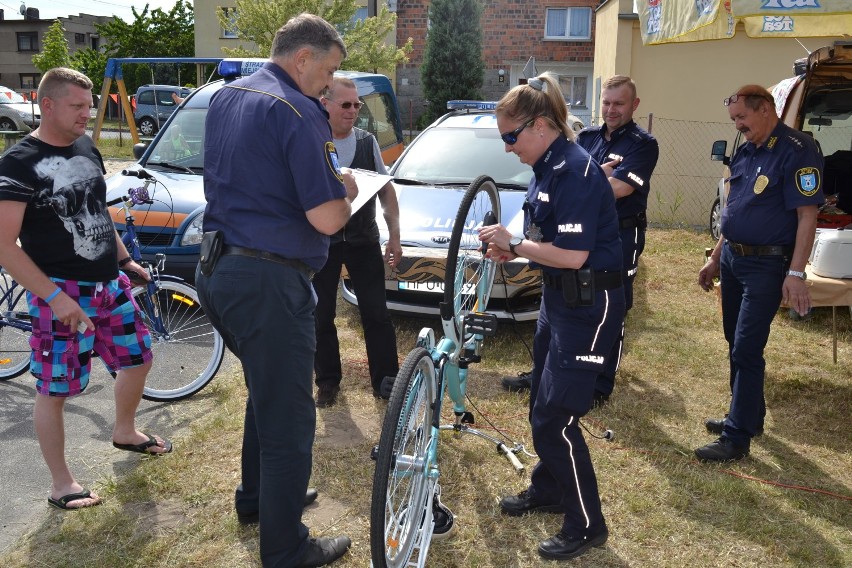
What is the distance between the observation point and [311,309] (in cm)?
279

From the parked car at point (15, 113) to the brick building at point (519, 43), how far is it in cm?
1270

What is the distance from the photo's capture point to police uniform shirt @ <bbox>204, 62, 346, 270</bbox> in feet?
8.29

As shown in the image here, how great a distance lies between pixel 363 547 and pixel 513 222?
127 inches

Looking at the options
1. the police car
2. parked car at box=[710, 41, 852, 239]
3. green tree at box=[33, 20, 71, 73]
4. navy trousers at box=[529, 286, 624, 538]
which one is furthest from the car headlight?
green tree at box=[33, 20, 71, 73]

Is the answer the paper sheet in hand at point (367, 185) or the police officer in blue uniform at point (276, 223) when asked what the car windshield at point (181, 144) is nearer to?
the paper sheet in hand at point (367, 185)

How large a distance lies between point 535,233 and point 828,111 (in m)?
6.03

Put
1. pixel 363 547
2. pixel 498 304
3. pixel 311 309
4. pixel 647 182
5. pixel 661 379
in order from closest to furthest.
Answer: pixel 311 309, pixel 363 547, pixel 647 182, pixel 661 379, pixel 498 304

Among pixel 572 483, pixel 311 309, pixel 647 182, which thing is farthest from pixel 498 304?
pixel 311 309

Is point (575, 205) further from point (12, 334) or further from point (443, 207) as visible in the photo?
point (12, 334)

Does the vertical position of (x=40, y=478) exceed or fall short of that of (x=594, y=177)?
it falls short

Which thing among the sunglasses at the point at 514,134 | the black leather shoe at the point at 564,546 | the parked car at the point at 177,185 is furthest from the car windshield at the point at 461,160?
the black leather shoe at the point at 564,546

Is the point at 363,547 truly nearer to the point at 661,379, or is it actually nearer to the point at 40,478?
the point at 40,478

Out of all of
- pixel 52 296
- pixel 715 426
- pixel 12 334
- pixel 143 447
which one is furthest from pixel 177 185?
pixel 715 426

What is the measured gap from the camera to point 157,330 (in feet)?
15.9
